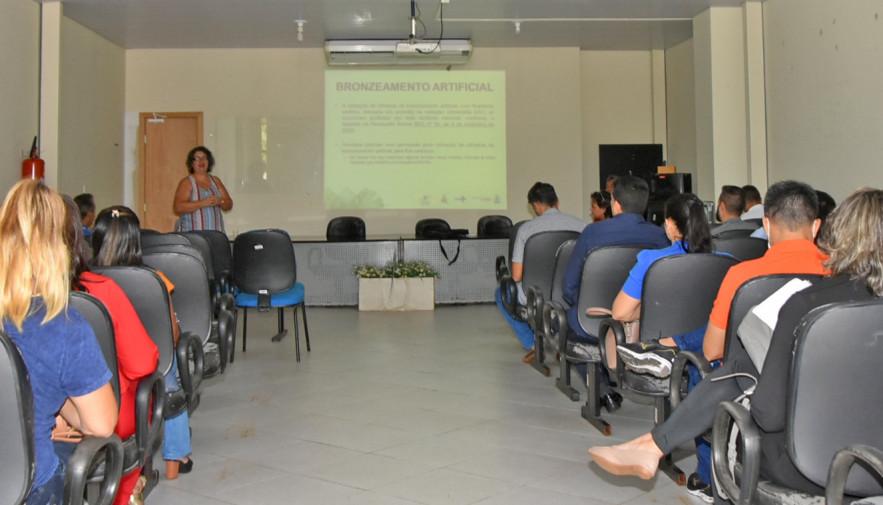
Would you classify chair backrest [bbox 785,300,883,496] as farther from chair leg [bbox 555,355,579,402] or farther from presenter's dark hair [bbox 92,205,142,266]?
chair leg [bbox 555,355,579,402]

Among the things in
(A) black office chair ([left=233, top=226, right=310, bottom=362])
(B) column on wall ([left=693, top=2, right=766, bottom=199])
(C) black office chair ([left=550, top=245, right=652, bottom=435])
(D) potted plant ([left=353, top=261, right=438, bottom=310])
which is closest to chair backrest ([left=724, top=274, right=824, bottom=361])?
(C) black office chair ([left=550, top=245, right=652, bottom=435])

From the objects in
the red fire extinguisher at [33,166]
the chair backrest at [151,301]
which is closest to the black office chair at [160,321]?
the chair backrest at [151,301]

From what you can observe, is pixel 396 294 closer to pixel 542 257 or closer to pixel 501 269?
pixel 501 269

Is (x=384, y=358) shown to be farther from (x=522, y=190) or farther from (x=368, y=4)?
(x=522, y=190)

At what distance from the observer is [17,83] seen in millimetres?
6996

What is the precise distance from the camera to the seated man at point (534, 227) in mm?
4512

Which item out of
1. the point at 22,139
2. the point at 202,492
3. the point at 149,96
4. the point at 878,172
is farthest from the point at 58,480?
the point at 149,96

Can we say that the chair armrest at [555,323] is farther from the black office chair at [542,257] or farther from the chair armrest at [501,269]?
the chair armrest at [501,269]

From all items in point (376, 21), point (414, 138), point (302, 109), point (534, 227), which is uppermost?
point (376, 21)

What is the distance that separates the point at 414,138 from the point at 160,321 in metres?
7.28

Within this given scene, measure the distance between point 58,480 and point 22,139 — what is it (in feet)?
21.7

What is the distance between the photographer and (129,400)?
6.70ft

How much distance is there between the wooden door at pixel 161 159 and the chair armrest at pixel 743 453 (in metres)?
8.95

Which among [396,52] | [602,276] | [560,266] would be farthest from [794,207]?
[396,52]
